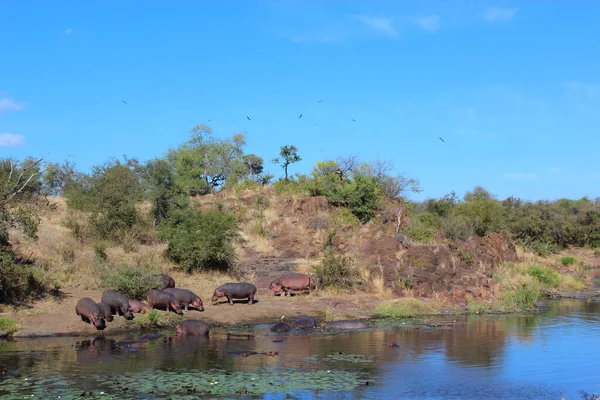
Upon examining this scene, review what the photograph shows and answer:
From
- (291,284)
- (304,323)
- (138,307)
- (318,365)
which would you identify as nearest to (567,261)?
Answer: (291,284)

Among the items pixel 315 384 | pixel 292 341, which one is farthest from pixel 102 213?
pixel 315 384

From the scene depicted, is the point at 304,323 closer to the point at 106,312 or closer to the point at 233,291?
the point at 233,291

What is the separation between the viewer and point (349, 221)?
102ft

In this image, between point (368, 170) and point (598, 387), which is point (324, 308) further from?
point (368, 170)

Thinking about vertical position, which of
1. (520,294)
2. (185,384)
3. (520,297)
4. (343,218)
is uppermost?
(343,218)

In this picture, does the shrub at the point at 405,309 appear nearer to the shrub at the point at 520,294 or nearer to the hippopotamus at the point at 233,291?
the shrub at the point at 520,294

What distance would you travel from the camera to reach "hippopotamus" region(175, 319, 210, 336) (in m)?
16.0

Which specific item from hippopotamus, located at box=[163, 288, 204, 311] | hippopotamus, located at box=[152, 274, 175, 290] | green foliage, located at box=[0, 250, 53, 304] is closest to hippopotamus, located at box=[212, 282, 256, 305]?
hippopotamus, located at box=[163, 288, 204, 311]

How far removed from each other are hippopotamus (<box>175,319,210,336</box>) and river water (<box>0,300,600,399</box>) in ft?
1.13

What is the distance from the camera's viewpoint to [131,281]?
18.6 m

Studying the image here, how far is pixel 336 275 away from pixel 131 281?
23.8 feet

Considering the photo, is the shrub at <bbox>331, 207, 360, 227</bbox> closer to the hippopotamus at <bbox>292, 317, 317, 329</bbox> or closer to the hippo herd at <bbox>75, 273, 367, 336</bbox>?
the hippo herd at <bbox>75, 273, 367, 336</bbox>

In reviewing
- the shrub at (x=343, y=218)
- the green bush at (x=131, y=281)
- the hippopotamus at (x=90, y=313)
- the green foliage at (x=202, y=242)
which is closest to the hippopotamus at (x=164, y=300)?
the green bush at (x=131, y=281)

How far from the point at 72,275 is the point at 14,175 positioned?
24.9 ft
